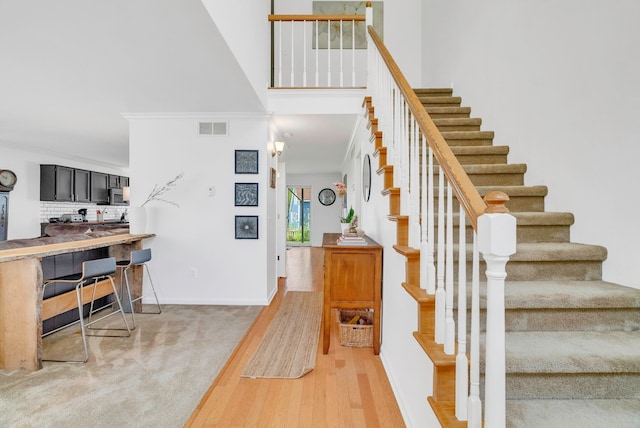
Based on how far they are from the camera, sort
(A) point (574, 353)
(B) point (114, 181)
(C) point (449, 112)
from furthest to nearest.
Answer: (B) point (114, 181) → (C) point (449, 112) → (A) point (574, 353)

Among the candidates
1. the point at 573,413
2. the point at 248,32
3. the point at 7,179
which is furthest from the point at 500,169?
the point at 7,179

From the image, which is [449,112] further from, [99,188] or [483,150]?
[99,188]

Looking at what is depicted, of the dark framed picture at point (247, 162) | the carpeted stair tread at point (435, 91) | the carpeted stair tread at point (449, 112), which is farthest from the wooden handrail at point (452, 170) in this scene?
the dark framed picture at point (247, 162)

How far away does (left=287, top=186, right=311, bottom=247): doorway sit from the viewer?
11.2 m

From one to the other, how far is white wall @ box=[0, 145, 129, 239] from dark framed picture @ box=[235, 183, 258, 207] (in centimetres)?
515

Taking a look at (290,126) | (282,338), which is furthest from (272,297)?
(290,126)

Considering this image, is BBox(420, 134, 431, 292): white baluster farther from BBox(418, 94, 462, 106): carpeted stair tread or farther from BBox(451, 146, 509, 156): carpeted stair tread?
BBox(418, 94, 462, 106): carpeted stair tread

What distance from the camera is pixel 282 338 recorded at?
2.95 meters

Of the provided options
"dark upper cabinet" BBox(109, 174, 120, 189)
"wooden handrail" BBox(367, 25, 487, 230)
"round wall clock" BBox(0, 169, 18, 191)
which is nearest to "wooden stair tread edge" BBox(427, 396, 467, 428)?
"wooden handrail" BBox(367, 25, 487, 230)

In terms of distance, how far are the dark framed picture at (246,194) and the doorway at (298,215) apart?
7.15m

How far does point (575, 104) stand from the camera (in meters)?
2.02

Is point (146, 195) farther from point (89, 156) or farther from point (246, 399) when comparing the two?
point (89, 156)

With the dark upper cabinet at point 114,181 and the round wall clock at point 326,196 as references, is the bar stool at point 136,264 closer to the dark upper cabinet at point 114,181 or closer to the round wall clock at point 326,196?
the dark upper cabinet at point 114,181

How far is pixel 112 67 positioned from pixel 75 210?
627 centimetres
